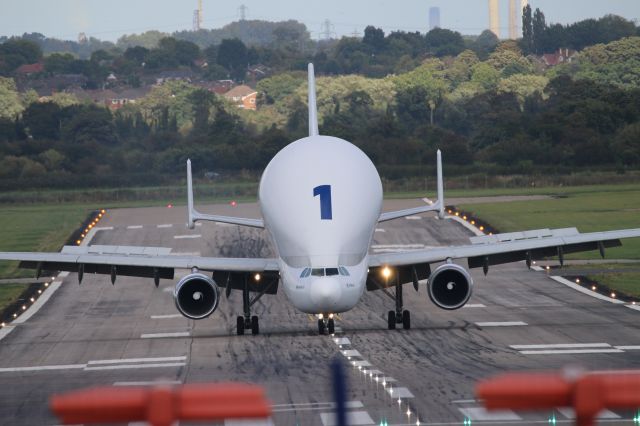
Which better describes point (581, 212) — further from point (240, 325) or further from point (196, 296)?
point (196, 296)

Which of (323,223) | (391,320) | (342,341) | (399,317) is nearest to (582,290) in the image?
(399,317)

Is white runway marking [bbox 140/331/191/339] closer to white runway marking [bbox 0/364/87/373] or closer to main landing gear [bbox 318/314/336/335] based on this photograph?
main landing gear [bbox 318/314/336/335]

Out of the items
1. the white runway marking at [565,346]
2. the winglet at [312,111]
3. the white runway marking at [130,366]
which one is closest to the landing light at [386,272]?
the white runway marking at [565,346]

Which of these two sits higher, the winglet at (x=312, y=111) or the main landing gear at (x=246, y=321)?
the winglet at (x=312, y=111)

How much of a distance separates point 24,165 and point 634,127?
156 feet

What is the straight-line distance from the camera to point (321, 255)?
100 feet

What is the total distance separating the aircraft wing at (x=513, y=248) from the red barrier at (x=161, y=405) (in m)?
26.1

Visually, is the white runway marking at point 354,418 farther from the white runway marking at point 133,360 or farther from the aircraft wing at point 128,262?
the aircraft wing at point 128,262

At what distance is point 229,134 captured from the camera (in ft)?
370

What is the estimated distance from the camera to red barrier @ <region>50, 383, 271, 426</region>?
27.9ft

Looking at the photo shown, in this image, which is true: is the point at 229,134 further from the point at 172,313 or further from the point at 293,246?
the point at 293,246

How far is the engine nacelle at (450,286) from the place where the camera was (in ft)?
113

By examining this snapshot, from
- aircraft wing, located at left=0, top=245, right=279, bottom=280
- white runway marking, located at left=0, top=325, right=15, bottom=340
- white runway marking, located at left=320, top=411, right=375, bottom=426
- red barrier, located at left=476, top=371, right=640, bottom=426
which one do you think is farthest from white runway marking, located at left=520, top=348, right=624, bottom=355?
red barrier, located at left=476, top=371, right=640, bottom=426

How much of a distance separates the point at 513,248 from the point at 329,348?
6.54m
